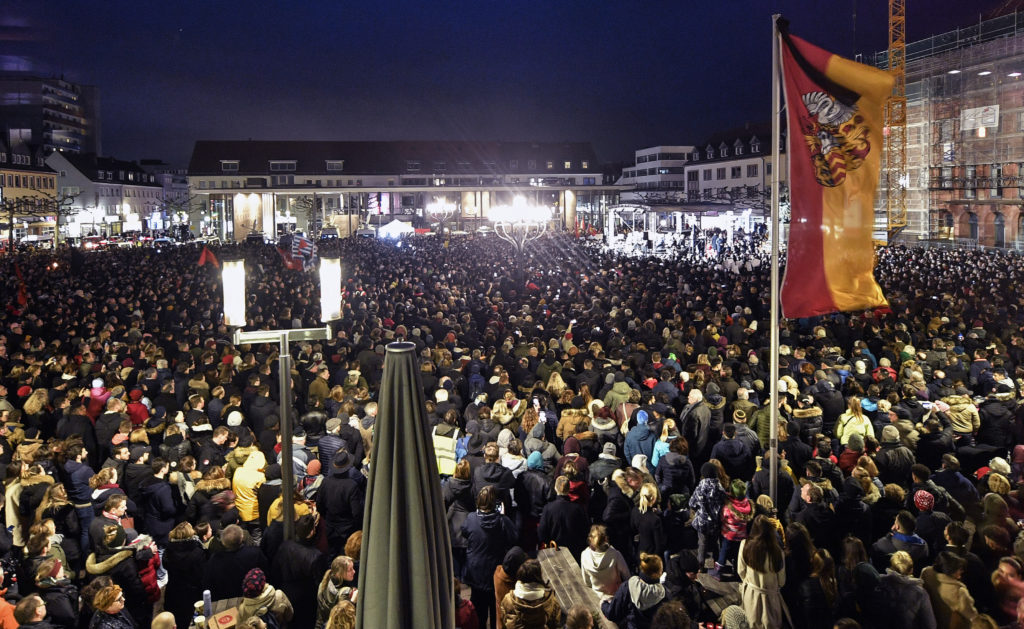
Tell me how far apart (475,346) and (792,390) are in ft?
20.2

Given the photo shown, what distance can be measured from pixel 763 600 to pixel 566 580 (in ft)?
5.86

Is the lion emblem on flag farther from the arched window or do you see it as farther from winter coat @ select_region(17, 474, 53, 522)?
the arched window

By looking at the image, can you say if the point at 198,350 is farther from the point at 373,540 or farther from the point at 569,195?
the point at 569,195

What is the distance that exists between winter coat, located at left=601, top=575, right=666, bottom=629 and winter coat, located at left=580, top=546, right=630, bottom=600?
0.32 meters

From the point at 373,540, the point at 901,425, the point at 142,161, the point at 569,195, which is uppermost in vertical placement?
the point at 142,161

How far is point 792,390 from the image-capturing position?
937 centimetres

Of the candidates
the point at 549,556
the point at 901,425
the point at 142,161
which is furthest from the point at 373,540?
the point at 142,161

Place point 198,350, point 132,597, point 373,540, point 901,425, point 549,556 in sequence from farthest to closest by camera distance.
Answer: point 198,350 < point 901,425 < point 549,556 < point 132,597 < point 373,540

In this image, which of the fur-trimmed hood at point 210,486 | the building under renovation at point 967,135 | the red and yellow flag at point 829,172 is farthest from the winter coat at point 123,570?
the building under renovation at point 967,135

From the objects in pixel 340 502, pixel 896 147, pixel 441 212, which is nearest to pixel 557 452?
pixel 340 502

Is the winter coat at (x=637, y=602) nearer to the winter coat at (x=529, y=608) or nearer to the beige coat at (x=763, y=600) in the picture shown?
the winter coat at (x=529, y=608)

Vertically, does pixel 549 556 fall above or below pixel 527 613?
below

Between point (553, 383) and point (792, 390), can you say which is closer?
point (792, 390)

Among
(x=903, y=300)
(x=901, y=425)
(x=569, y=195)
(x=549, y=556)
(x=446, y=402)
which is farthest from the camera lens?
(x=569, y=195)
